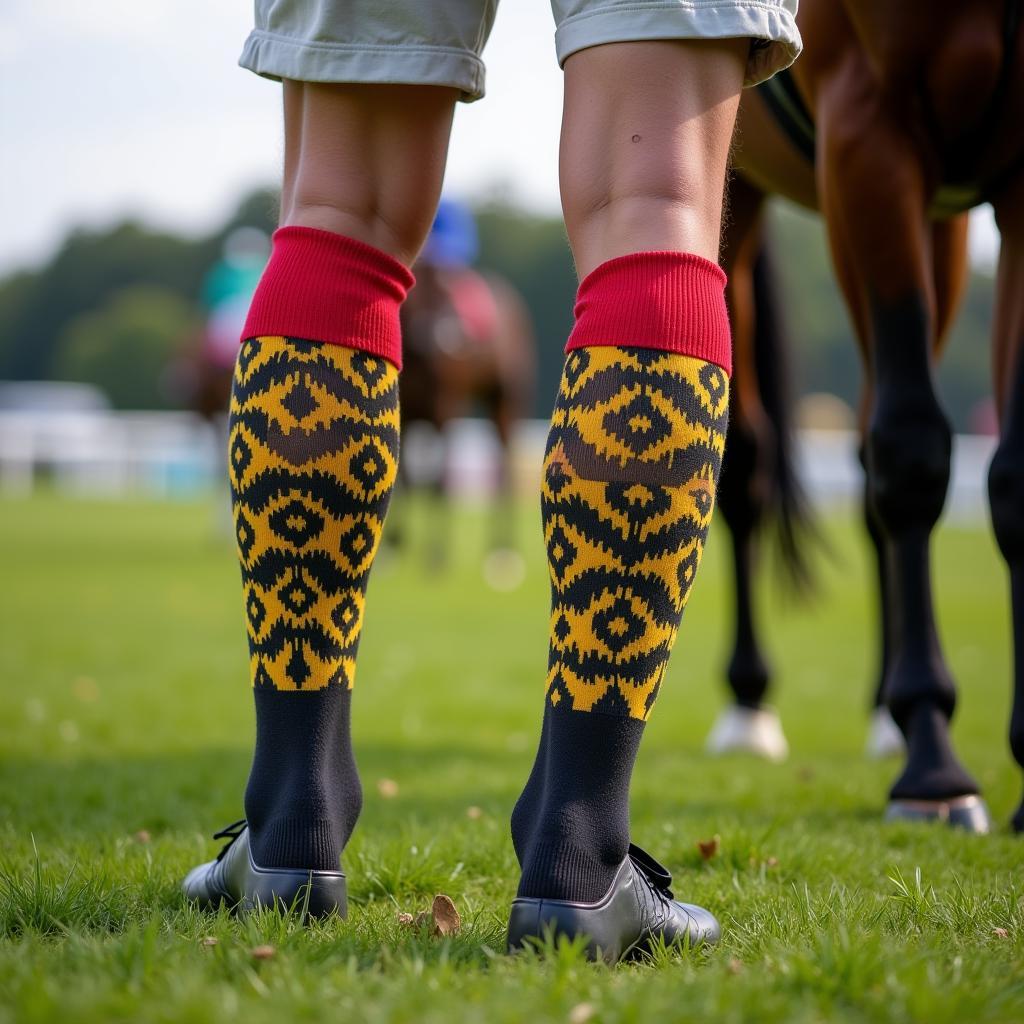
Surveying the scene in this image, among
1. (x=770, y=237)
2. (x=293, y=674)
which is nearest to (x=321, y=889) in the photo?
(x=293, y=674)

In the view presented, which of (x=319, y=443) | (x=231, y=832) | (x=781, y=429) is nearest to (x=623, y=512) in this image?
(x=319, y=443)

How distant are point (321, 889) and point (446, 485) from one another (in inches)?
435

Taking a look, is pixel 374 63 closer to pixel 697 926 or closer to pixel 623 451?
pixel 623 451

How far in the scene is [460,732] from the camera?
3.73 m

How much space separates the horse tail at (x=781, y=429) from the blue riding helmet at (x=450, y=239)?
751 centimetres

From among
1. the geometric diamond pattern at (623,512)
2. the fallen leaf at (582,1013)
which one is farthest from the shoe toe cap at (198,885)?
the fallen leaf at (582,1013)

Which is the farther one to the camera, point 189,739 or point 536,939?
point 189,739

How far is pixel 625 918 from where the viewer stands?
1293mm

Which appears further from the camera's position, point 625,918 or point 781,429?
point 781,429

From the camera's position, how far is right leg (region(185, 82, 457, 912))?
1397 millimetres

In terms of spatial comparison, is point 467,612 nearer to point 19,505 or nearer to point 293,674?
point 293,674

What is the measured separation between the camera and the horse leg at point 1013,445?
7.09 feet

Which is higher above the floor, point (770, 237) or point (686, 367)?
point (770, 237)

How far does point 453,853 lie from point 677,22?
1.21 meters
